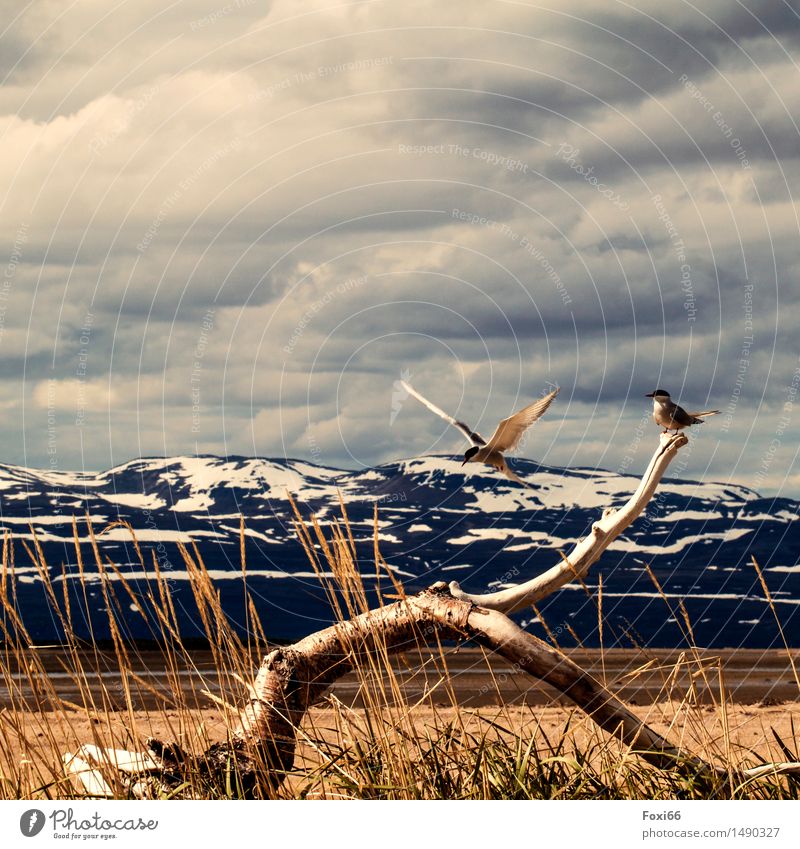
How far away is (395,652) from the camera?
5.77m

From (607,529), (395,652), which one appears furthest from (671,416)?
(395,652)

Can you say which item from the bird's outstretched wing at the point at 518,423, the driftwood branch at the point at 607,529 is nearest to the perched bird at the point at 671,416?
the driftwood branch at the point at 607,529

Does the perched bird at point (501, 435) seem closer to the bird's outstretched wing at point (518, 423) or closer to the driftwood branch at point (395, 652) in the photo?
the bird's outstretched wing at point (518, 423)

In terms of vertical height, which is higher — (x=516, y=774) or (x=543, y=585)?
(x=543, y=585)

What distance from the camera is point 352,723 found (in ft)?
17.8

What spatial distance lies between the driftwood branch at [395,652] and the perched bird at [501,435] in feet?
2.55

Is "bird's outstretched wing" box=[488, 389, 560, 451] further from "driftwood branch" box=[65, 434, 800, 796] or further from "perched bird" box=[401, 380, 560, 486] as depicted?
"driftwood branch" box=[65, 434, 800, 796]

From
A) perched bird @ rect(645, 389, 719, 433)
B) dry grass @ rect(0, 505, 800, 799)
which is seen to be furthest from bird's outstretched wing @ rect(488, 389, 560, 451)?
dry grass @ rect(0, 505, 800, 799)

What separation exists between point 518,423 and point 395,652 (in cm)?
171

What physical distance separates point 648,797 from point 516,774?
2.60ft

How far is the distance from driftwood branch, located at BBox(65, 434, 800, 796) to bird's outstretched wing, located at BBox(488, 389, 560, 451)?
36.0 inches
